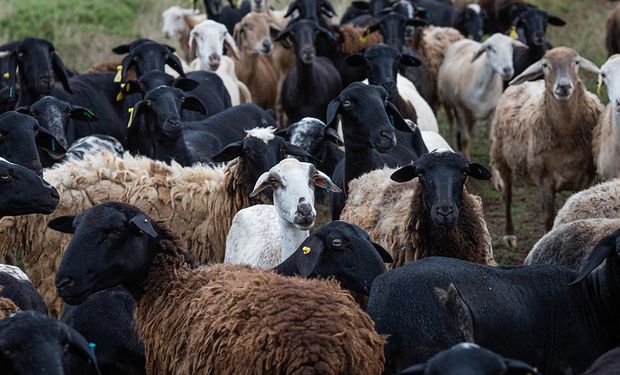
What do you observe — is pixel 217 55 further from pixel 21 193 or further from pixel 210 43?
pixel 21 193

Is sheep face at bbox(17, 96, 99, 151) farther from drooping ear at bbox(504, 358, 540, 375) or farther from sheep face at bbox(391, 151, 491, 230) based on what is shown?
drooping ear at bbox(504, 358, 540, 375)

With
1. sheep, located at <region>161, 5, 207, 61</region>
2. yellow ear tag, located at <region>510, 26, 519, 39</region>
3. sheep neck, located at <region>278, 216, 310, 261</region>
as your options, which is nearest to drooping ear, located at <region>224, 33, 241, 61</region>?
yellow ear tag, located at <region>510, 26, 519, 39</region>

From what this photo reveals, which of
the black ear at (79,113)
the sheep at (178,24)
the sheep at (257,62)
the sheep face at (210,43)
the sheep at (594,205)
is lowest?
the sheep at (178,24)

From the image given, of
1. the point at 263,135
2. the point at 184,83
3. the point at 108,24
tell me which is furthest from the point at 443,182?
the point at 108,24

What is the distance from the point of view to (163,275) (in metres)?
5.54

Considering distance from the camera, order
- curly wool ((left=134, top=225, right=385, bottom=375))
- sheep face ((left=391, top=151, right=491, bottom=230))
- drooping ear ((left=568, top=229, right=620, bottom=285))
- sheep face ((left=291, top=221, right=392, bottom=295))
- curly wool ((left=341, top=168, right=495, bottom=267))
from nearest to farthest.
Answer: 1. curly wool ((left=134, top=225, right=385, bottom=375))
2. drooping ear ((left=568, top=229, right=620, bottom=285))
3. sheep face ((left=291, top=221, right=392, bottom=295))
4. sheep face ((left=391, top=151, right=491, bottom=230))
5. curly wool ((left=341, top=168, right=495, bottom=267))

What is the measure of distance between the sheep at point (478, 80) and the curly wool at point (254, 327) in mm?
8599

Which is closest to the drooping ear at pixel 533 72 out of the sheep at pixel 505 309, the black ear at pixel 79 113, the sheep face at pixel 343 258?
the black ear at pixel 79 113

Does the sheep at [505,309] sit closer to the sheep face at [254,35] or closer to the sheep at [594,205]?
the sheep at [594,205]

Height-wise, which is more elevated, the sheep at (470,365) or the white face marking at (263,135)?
the sheep at (470,365)

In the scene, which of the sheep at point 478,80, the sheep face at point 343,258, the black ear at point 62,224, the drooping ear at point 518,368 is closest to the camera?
the drooping ear at point 518,368

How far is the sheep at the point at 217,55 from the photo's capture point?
42.5 ft

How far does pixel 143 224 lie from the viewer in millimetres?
5367

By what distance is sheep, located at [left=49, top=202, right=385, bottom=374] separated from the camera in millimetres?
4516
